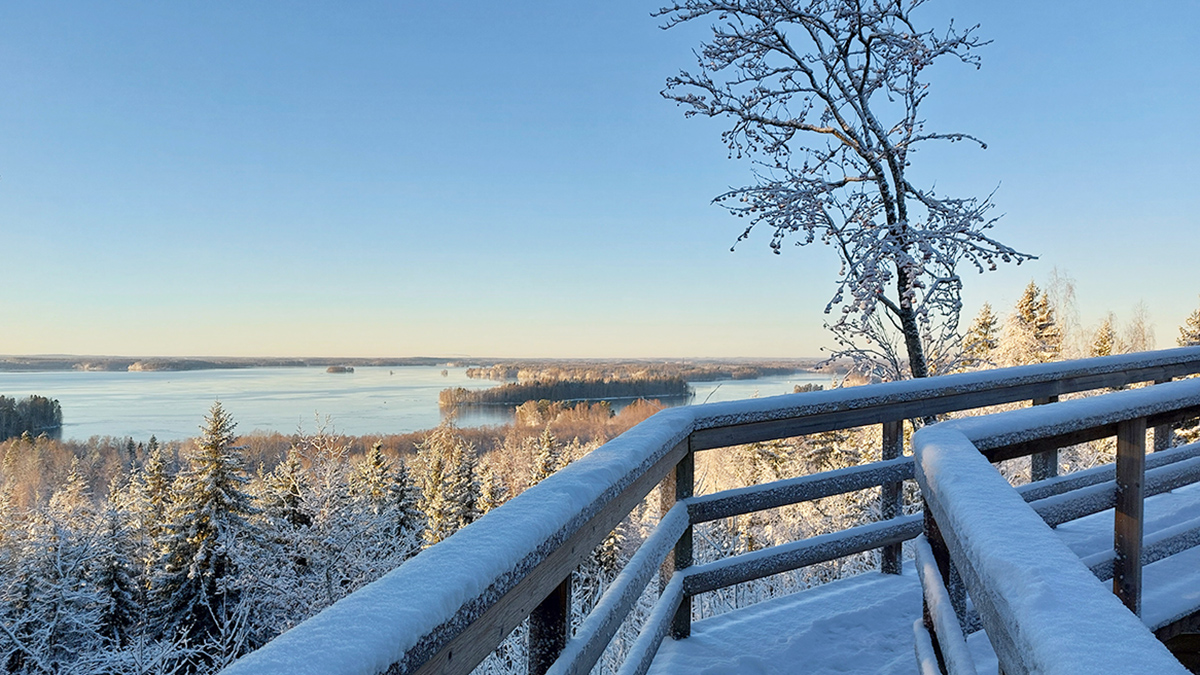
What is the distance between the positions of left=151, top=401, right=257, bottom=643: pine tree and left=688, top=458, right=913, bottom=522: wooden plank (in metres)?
17.4

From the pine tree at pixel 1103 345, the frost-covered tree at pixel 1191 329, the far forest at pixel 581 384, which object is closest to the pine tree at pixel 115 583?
the pine tree at pixel 1103 345

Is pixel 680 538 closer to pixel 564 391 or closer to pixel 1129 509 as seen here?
pixel 1129 509

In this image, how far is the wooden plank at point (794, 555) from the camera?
100 inches

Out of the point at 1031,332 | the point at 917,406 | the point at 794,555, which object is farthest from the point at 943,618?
the point at 1031,332

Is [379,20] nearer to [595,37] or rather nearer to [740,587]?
[595,37]

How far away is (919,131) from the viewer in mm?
7633

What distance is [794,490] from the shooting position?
277cm

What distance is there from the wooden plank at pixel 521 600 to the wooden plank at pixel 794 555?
101 cm

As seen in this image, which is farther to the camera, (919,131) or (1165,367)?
(919,131)

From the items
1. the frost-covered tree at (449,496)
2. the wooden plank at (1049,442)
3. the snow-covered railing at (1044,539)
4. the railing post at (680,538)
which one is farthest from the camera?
the frost-covered tree at (449,496)

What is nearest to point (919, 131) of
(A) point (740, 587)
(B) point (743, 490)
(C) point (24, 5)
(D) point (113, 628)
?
(A) point (740, 587)

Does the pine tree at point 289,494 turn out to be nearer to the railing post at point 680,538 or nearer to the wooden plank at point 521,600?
the railing post at point 680,538

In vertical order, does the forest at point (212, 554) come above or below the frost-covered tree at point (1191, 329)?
below

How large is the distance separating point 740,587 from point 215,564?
15674 millimetres
